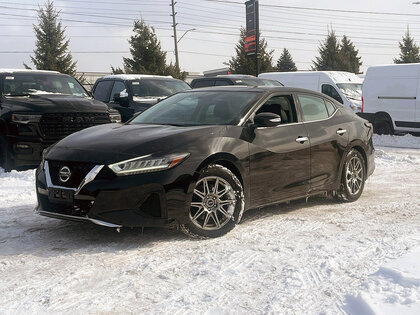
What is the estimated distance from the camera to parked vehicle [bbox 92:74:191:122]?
37.3 feet

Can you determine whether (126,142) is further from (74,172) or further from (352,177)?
(352,177)

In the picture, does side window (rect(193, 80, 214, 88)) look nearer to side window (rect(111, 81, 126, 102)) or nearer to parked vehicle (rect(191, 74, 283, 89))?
parked vehicle (rect(191, 74, 283, 89))

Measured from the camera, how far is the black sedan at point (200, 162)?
14.6ft

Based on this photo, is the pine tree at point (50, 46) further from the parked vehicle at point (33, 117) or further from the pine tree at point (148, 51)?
the parked vehicle at point (33, 117)

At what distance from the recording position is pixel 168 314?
313 centimetres

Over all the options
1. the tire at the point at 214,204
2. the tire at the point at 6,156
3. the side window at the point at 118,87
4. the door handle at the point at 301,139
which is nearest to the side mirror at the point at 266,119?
the door handle at the point at 301,139

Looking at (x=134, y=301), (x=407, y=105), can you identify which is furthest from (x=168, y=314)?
(x=407, y=105)

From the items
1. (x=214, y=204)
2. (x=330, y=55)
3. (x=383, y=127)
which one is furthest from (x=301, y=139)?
(x=330, y=55)

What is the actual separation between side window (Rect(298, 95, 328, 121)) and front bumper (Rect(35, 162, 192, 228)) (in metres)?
2.13

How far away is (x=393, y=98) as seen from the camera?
15008 millimetres

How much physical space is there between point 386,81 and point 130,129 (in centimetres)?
1171

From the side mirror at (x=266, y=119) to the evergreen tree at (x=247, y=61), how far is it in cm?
3429

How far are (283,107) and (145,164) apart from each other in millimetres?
2066

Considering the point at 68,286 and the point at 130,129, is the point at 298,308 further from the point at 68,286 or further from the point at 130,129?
the point at 130,129
